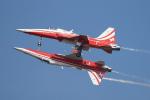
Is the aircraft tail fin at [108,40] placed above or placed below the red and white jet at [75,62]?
above

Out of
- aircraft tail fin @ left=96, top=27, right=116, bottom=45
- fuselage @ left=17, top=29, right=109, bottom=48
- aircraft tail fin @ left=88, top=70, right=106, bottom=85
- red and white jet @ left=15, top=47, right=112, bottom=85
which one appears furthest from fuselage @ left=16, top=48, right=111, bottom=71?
aircraft tail fin @ left=96, top=27, right=116, bottom=45

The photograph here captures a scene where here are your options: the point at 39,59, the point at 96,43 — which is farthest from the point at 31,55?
the point at 96,43

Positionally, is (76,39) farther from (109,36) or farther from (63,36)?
(109,36)

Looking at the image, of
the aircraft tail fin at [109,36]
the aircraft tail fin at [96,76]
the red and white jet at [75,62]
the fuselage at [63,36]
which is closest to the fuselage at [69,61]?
the red and white jet at [75,62]

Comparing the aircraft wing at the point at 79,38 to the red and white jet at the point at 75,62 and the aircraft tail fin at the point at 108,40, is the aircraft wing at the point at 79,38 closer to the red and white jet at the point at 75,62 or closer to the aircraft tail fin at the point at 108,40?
the red and white jet at the point at 75,62

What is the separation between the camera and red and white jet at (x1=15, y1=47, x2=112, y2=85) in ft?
459

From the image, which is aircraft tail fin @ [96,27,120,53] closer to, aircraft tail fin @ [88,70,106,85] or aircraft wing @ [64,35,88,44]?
aircraft wing @ [64,35,88,44]

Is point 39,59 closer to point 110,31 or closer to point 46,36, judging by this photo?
point 46,36

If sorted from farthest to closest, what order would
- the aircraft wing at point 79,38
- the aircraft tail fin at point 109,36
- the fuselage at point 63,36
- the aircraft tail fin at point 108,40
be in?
1. the aircraft tail fin at point 109,36
2. the aircraft tail fin at point 108,40
3. the fuselage at point 63,36
4. the aircraft wing at point 79,38

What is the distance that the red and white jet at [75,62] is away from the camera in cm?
13988

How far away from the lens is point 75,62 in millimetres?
140125

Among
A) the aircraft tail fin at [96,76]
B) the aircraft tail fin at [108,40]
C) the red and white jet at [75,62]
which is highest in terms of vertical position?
the aircraft tail fin at [108,40]

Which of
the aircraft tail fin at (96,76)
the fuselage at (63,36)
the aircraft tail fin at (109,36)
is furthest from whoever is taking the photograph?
the aircraft tail fin at (109,36)

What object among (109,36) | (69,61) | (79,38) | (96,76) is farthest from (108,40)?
(69,61)
